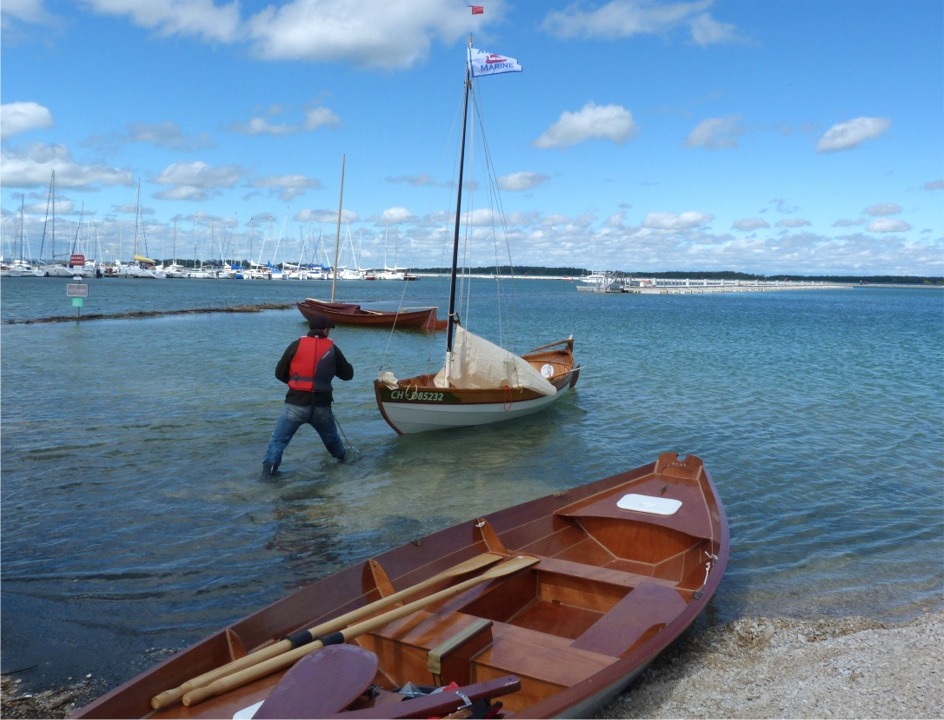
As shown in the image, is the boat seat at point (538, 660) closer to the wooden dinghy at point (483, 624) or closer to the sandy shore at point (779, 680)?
the wooden dinghy at point (483, 624)

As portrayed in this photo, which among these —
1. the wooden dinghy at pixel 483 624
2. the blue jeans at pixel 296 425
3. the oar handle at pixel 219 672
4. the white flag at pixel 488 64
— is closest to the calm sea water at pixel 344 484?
the blue jeans at pixel 296 425

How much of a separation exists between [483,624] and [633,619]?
129 centimetres

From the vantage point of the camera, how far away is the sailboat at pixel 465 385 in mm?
14062

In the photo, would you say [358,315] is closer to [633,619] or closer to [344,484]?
[344,484]

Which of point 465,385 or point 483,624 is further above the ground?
point 465,385

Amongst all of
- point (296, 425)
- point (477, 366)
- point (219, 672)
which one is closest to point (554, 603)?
point (219, 672)

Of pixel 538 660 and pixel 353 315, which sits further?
pixel 353 315

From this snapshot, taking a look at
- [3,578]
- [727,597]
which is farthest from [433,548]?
[3,578]

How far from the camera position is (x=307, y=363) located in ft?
34.6

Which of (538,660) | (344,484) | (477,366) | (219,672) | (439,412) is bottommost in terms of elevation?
(344,484)

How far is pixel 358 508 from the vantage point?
1007 centimetres

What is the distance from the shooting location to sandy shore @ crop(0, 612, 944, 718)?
5.05 m

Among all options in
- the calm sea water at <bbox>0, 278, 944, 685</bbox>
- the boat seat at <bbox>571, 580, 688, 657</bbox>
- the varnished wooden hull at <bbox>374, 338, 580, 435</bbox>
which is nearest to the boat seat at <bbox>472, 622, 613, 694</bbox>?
the boat seat at <bbox>571, 580, 688, 657</bbox>

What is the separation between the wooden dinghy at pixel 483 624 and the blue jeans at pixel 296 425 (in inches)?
175
